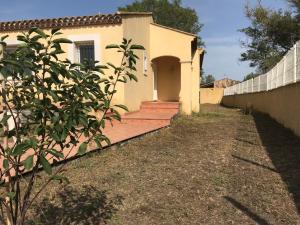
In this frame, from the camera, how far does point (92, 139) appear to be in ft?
9.62

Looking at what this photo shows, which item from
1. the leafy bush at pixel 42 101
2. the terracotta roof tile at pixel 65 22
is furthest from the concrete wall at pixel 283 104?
the leafy bush at pixel 42 101

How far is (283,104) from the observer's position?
1359cm

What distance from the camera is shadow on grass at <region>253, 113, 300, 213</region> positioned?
6382 millimetres

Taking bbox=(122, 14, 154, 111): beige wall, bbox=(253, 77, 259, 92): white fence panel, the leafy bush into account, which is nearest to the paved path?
bbox=(122, 14, 154, 111): beige wall

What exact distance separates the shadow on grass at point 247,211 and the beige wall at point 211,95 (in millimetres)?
41718

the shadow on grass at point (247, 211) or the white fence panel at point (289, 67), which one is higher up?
the white fence panel at point (289, 67)

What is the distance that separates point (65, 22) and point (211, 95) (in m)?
34.9

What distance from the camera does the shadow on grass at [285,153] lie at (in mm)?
6382

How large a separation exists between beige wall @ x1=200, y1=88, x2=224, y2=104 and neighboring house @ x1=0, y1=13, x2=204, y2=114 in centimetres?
2555

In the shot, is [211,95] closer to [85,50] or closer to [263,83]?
[263,83]

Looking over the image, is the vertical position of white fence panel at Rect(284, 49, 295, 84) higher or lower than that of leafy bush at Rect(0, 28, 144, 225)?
higher

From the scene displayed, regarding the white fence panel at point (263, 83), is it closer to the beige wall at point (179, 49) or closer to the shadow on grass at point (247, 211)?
the beige wall at point (179, 49)

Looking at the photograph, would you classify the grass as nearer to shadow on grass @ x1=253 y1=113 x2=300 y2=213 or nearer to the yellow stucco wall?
shadow on grass @ x1=253 y1=113 x2=300 y2=213

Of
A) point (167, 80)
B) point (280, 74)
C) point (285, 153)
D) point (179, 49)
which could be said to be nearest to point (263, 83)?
point (167, 80)
